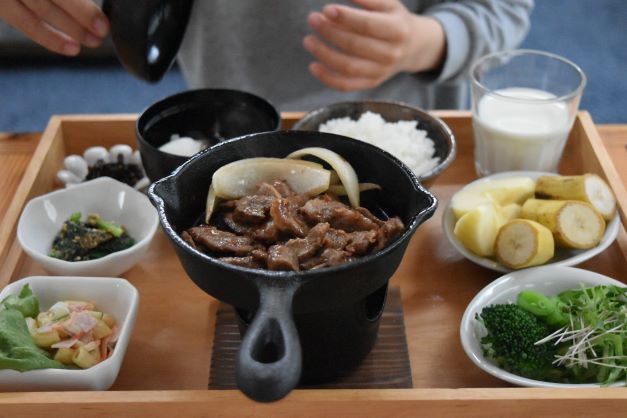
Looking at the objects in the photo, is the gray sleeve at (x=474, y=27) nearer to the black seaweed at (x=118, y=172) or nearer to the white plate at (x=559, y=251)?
the white plate at (x=559, y=251)

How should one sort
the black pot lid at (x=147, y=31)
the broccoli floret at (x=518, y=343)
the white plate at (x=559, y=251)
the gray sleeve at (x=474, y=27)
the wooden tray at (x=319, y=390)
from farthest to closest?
the gray sleeve at (x=474, y=27) < the black pot lid at (x=147, y=31) < the white plate at (x=559, y=251) < the broccoli floret at (x=518, y=343) < the wooden tray at (x=319, y=390)

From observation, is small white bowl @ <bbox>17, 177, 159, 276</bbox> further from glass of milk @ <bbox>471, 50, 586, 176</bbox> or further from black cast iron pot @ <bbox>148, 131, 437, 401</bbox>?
glass of milk @ <bbox>471, 50, 586, 176</bbox>

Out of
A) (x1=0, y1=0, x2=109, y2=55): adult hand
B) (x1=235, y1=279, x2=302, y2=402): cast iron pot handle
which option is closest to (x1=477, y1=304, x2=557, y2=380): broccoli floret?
(x1=235, y1=279, x2=302, y2=402): cast iron pot handle

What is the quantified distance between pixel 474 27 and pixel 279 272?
3.97 feet

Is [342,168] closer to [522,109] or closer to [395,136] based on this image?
[395,136]

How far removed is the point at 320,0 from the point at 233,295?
45.9 inches

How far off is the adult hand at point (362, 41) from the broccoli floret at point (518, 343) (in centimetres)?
75

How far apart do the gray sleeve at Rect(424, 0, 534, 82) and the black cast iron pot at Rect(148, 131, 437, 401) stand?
0.78 metres

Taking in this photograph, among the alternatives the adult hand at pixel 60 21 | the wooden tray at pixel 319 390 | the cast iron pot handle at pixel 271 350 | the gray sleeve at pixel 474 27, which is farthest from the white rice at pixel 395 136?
the cast iron pot handle at pixel 271 350

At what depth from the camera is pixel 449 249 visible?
1.46 meters

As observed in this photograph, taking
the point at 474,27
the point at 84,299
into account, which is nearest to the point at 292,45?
the point at 474,27

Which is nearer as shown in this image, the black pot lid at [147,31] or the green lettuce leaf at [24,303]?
the green lettuce leaf at [24,303]

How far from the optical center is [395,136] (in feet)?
5.30

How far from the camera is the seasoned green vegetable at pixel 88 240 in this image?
1387 mm
